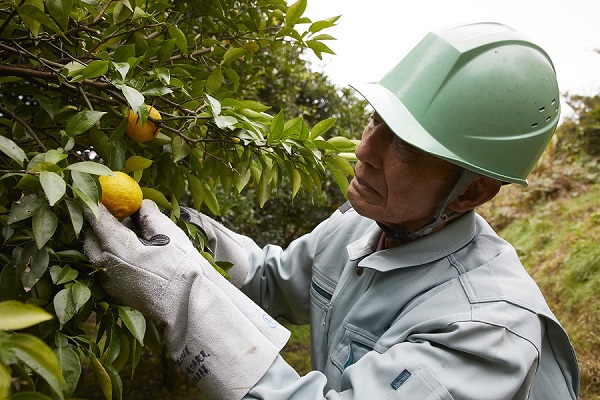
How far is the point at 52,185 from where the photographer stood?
86 cm

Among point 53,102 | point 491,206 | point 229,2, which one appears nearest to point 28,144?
point 53,102

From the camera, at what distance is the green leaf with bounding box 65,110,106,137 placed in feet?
3.54

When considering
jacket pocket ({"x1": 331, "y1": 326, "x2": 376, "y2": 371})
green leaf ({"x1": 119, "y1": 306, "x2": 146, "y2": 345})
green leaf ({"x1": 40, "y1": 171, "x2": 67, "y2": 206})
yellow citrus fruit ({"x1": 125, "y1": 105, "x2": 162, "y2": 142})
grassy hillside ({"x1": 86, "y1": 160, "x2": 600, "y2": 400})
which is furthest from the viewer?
grassy hillside ({"x1": 86, "y1": 160, "x2": 600, "y2": 400})

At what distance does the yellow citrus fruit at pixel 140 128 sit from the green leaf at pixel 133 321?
16.9 inches

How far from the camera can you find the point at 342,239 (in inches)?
74.7

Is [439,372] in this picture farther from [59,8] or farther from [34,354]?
[59,8]

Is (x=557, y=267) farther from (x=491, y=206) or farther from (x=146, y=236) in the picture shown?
(x=146, y=236)

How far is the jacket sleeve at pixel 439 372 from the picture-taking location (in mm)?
1195

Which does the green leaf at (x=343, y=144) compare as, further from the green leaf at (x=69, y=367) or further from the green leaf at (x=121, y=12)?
the green leaf at (x=69, y=367)

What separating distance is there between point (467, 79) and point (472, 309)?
57 cm

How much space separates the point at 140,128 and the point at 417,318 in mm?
822

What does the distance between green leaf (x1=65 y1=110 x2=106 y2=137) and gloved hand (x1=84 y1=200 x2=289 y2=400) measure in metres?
0.18

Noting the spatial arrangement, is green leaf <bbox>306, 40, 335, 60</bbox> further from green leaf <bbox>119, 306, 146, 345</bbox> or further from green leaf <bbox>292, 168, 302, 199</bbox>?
green leaf <bbox>119, 306, 146, 345</bbox>

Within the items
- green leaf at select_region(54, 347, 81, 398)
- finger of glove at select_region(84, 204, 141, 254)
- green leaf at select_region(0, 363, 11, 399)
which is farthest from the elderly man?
green leaf at select_region(0, 363, 11, 399)
